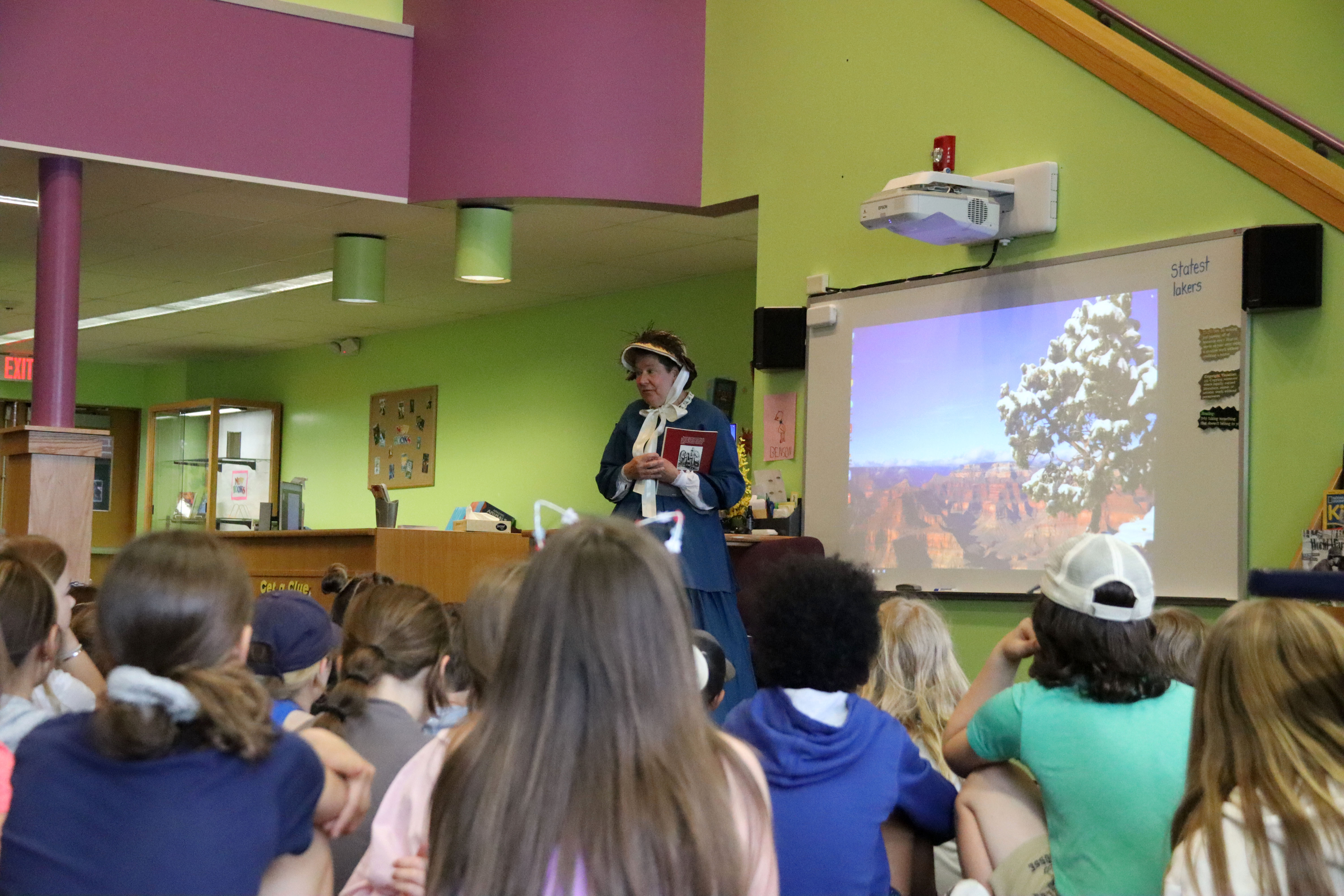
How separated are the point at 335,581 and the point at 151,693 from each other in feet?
8.28

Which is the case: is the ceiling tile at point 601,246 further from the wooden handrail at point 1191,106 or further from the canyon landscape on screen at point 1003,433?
the wooden handrail at point 1191,106

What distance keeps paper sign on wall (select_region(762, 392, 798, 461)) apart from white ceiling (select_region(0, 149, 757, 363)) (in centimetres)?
109

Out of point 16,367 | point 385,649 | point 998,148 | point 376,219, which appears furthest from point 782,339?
point 16,367

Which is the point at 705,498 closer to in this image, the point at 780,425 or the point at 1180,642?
the point at 780,425

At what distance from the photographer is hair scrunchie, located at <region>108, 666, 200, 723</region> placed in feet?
4.68

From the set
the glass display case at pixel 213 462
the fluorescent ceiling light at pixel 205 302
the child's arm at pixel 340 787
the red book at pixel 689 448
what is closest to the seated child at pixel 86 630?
the child's arm at pixel 340 787

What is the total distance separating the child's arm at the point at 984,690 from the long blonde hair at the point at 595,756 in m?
0.86

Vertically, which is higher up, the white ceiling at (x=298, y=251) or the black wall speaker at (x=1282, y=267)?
the white ceiling at (x=298, y=251)

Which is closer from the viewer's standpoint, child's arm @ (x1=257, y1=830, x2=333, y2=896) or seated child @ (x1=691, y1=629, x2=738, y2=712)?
child's arm @ (x1=257, y1=830, x2=333, y2=896)

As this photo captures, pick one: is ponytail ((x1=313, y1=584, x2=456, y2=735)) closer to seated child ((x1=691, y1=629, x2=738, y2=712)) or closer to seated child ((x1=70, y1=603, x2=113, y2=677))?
seated child ((x1=691, y1=629, x2=738, y2=712))

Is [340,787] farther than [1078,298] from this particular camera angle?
No

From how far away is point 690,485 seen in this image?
419 cm

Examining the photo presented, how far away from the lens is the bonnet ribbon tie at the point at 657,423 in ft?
14.0

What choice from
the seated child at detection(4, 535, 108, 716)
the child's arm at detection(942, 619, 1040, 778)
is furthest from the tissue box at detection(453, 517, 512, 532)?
the child's arm at detection(942, 619, 1040, 778)
